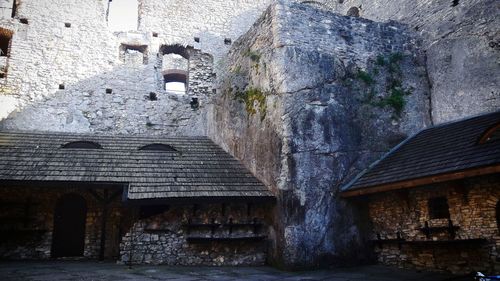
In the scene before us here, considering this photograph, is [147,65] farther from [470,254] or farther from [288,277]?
[470,254]

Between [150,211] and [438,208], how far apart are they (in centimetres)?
622

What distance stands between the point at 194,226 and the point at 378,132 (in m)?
5.19

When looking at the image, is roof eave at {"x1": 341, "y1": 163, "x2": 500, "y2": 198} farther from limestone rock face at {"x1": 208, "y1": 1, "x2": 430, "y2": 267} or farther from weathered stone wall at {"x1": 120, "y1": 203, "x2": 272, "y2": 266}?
weathered stone wall at {"x1": 120, "y1": 203, "x2": 272, "y2": 266}

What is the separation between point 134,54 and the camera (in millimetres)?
15070

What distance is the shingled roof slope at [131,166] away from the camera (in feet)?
26.8

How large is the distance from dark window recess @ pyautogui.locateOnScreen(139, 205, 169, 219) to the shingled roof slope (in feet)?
1.98

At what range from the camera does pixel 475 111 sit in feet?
29.0

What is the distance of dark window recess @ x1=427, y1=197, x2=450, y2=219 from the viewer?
281 inches

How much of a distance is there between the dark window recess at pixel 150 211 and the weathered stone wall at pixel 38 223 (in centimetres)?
147

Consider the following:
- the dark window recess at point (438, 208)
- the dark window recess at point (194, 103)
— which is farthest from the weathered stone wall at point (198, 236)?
the dark window recess at point (194, 103)

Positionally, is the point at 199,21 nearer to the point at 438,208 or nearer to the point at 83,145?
the point at 83,145

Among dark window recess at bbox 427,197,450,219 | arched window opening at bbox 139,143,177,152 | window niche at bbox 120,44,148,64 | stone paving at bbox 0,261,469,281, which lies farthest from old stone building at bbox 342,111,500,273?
window niche at bbox 120,44,148,64

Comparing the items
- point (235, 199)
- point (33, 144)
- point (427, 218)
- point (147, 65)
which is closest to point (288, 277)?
point (235, 199)

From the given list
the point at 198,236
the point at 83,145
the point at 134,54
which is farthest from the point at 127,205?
the point at 134,54
